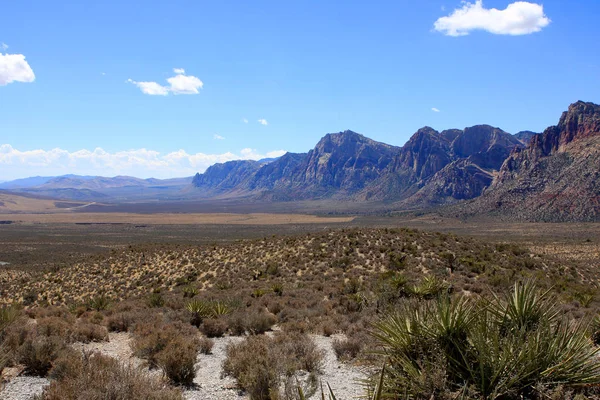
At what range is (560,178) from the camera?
10000cm

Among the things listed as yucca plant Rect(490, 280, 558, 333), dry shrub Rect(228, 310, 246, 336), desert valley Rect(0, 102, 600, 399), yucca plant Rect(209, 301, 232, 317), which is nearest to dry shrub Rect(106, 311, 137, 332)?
desert valley Rect(0, 102, 600, 399)

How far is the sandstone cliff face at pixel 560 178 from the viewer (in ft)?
290

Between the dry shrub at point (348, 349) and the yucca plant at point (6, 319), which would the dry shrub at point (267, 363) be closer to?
the dry shrub at point (348, 349)

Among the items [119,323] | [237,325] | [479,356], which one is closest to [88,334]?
[119,323]

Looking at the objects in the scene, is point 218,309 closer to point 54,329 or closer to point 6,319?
point 54,329

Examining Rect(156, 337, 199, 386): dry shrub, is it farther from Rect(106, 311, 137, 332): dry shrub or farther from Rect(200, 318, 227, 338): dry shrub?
Rect(106, 311, 137, 332): dry shrub

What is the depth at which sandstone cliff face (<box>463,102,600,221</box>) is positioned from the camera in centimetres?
8850

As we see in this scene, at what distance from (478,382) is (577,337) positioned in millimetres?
1671

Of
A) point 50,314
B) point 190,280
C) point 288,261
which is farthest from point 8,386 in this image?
point 288,261

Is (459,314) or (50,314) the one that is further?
(50,314)

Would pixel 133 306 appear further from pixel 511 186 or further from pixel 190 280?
pixel 511 186

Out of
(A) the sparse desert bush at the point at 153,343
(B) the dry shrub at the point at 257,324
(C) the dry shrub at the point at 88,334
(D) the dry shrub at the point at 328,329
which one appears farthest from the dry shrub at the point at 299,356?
(C) the dry shrub at the point at 88,334

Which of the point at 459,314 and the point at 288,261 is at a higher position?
the point at 459,314

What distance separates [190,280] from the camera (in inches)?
957
